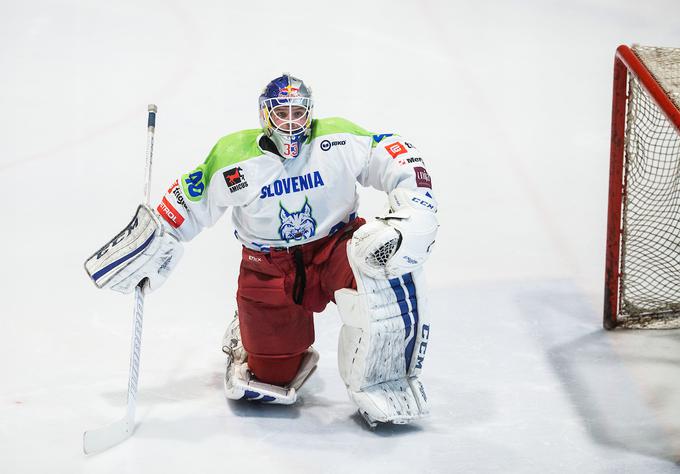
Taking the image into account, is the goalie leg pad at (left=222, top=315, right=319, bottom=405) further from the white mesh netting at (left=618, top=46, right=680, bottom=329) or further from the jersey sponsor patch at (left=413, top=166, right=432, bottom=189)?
the white mesh netting at (left=618, top=46, right=680, bottom=329)

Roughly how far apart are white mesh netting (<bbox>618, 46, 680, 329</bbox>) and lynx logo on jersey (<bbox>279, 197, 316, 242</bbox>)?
3.79ft

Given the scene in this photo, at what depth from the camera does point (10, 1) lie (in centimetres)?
556

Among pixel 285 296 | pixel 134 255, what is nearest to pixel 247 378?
pixel 285 296

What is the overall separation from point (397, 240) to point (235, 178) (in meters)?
0.50

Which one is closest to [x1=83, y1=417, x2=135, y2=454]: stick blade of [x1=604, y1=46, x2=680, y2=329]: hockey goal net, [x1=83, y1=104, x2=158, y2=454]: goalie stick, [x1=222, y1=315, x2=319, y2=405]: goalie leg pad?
[x1=83, y1=104, x2=158, y2=454]: goalie stick

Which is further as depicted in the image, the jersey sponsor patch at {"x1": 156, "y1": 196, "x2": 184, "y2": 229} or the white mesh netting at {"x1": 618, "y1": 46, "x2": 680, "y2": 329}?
the white mesh netting at {"x1": 618, "y1": 46, "x2": 680, "y2": 329}

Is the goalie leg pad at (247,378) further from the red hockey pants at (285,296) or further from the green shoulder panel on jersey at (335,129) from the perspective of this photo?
the green shoulder panel on jersey at (335,129)

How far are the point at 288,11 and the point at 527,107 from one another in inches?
58.8

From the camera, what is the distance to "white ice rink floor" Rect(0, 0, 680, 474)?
8.87ft

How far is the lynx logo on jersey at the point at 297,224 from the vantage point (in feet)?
9.18

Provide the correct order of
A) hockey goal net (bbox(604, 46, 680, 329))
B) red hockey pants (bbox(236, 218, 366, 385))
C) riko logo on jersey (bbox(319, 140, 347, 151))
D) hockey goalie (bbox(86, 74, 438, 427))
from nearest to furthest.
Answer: hockey goalie (bbox(86, 74, 438, 427)), riko logo on jersey (bbox(319, 140, 347, 151)), red hockey pants (bbox(236, 218, 366, 385)), hockey goal net (bbox(604, 46, 680, 329))

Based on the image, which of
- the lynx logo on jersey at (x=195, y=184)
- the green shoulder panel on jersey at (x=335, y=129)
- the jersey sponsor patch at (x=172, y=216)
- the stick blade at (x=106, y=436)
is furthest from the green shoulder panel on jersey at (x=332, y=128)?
the stick blade at (x=106, y=436)

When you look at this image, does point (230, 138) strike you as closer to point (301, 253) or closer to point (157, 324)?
point (301, 253)

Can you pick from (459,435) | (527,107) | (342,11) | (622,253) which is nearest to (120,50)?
(342,11)
